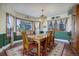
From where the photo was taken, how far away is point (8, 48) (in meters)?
2.58

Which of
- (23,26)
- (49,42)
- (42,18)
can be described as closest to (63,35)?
(49,42)

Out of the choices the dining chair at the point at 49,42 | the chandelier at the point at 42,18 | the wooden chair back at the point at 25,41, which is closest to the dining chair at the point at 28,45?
the wooden chair back at the point at 25,41

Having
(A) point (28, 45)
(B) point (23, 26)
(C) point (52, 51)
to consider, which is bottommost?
(C) point (52, 51)

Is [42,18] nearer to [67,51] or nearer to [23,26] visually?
[23,26]

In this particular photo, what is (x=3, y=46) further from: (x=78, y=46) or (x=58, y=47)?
(x=78, y=46)

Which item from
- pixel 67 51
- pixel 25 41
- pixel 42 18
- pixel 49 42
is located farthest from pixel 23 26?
pixel 67 51

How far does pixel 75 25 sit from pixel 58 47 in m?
0.54

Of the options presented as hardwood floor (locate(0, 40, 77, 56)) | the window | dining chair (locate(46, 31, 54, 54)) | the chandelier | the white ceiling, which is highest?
the white ceiling

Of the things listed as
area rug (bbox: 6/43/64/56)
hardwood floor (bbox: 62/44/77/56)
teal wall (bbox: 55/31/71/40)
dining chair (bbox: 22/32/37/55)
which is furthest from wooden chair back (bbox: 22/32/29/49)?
hardwood floor (bbox: 62/44/77/56)

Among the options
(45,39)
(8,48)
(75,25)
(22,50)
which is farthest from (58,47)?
(8,48)

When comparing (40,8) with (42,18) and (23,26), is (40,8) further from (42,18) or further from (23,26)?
(23,26)

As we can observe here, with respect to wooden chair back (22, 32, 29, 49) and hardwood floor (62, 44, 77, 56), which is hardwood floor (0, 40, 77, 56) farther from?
wooden chair back (22, 32, 29, 49)

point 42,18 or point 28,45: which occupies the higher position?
point 42,18

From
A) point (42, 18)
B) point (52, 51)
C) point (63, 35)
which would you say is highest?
point (42, 18)
